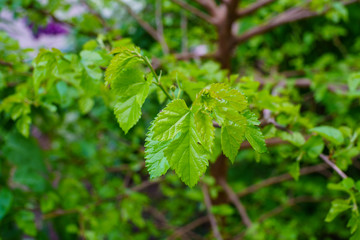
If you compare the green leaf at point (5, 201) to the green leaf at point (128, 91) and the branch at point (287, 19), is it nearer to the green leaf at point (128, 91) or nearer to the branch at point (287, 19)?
the green leaf at point (128, 91)

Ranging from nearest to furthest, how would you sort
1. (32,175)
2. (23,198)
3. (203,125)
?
(203,125), (23,198), (32,175)

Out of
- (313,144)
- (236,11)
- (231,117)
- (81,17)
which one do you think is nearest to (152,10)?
(81,17)

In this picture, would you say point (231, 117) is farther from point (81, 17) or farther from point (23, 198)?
point (81, 17)

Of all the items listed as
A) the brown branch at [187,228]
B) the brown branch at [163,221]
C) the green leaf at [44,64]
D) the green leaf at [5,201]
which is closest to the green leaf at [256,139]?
the green leaf at [44,64]

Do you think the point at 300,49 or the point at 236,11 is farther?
the point at 300,49

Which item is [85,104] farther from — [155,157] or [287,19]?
[287,19]

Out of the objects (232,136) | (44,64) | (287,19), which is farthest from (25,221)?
(287,19)
